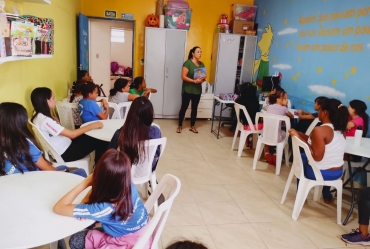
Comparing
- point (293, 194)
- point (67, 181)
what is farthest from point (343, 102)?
point (67, 181)

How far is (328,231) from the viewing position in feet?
8.48

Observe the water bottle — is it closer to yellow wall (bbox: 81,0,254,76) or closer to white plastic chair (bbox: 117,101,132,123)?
A: white plastic chair (bbox: 117,101,132,123)

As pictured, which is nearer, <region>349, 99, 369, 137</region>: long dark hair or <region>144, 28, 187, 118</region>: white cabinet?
<region>349, 99, 369, 137</region>: long dark hair

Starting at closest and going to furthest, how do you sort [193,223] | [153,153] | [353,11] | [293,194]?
[153,153]
[193,223]
[293,194]
[353,11]

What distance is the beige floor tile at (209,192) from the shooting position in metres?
3.03

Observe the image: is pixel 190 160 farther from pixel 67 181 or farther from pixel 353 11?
pixel 353 11

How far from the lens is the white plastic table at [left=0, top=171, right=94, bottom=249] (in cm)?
119

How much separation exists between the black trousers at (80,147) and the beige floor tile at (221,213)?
114cm

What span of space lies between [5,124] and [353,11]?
394 centimetres

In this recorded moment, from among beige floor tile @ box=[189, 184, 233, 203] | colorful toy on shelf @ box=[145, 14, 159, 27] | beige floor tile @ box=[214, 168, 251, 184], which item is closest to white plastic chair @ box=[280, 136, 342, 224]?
beige floor tile @ box=[189, 184, 233, 203]

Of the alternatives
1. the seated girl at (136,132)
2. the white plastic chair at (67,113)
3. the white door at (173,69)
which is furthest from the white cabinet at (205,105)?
the seated girl at (136,132)

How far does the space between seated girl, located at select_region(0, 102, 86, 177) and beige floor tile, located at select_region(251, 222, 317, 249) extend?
1.82 m

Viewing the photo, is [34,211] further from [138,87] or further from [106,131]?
[138,87]

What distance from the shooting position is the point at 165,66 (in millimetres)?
6047
